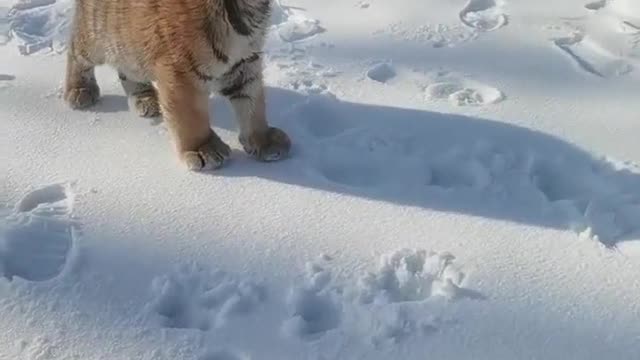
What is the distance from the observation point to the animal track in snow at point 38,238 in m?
2.33

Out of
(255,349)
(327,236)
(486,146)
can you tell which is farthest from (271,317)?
(486,146)

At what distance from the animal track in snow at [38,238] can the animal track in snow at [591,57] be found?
178 cm

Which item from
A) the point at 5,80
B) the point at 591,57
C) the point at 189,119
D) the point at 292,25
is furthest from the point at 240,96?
Result: the point at 591,57

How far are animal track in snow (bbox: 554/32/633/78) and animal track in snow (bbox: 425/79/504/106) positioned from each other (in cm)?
Answer: 35

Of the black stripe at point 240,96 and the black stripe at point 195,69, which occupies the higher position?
the black stripe at point 195,69

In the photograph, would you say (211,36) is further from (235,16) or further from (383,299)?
(383,299)

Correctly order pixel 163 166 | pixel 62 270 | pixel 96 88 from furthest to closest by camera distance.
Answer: pixel 96 88
pixel 163 166
pixel 62 270

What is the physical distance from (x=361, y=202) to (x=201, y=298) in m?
0.59

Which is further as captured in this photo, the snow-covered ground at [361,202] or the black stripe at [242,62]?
the black stripe at [242,62]

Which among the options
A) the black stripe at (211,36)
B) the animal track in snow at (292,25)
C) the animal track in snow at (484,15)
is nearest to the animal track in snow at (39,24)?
the animal track in snow at (292,25)

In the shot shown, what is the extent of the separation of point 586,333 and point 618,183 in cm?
60

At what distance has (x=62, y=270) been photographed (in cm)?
232

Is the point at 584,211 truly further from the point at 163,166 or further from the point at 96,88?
the point at 96,88

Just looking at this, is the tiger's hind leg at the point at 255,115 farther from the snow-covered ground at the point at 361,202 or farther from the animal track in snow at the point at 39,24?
the animal track in snow at the point at 39,24
